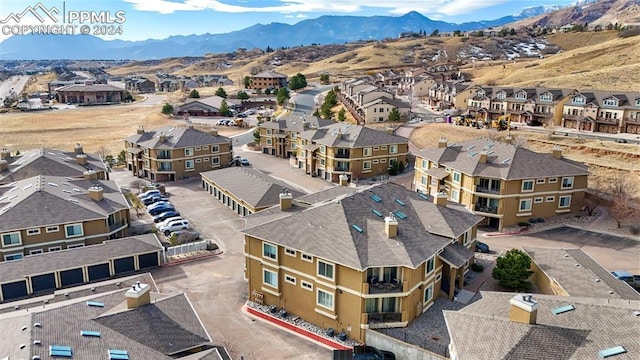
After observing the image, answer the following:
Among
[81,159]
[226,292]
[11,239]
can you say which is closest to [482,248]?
[226,292]

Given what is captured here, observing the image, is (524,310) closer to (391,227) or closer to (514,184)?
(391,227)

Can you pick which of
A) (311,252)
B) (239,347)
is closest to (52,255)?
(239,347)

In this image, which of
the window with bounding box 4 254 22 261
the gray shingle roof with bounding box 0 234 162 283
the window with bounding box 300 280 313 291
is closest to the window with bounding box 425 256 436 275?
the window with bounding box 300 280 313 291

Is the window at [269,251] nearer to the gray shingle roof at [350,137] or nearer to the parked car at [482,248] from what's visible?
the parked car at [482,248]

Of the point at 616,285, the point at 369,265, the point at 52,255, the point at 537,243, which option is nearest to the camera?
the point at 369,265

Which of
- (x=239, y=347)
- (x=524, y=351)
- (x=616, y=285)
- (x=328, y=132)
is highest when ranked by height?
(x=328, y=132)

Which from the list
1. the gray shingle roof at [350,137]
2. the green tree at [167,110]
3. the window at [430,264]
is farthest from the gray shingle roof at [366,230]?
the green tree at [167,110]

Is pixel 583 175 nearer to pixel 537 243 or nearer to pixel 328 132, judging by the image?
pixel 537 243
